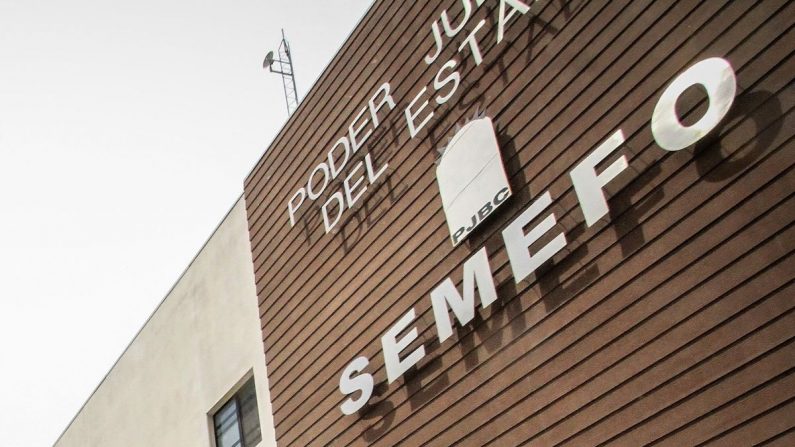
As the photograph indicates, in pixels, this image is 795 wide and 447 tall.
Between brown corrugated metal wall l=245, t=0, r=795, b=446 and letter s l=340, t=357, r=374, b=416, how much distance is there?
118 mm

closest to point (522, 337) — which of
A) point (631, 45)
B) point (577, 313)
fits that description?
point (577, 313)

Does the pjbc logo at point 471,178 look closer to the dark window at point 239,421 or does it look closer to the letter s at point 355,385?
the letter s at point 355,385

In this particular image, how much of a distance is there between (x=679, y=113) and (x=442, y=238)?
3280mm

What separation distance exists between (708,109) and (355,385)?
17.9ft

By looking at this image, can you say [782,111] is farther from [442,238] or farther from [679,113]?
[442,238]

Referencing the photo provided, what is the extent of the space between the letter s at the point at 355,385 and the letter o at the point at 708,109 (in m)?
4.66

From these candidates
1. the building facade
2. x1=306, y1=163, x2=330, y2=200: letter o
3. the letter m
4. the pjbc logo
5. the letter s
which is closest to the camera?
the building facade

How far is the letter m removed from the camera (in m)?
9.67

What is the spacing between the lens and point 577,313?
859cm

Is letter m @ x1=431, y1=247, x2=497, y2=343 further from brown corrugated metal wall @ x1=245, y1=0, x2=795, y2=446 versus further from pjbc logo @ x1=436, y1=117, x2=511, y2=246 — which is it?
pjbc logo @ x1=436, y1=117, x2=511, y2=246

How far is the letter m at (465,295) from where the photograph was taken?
381 inches

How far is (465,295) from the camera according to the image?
9.90 meters

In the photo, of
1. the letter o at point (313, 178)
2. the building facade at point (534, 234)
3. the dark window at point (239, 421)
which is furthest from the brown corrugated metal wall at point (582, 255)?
the dark window at point (239, 421)

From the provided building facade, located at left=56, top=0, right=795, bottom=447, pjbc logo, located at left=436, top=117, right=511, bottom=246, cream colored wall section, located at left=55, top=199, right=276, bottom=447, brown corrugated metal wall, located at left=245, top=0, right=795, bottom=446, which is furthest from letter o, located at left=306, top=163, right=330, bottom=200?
pjbc logo, located at left=436, top=117, right=511, bottom=246
